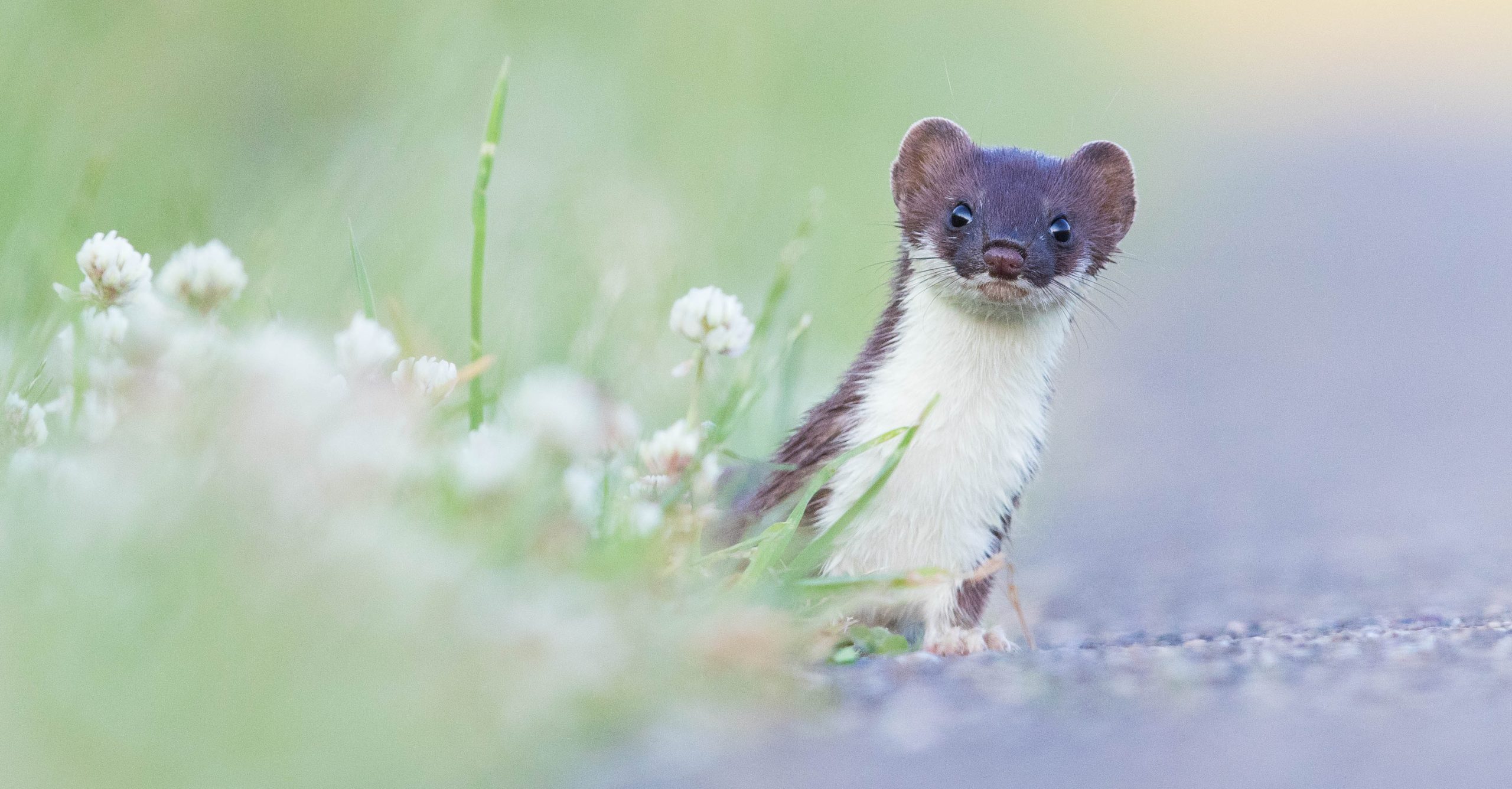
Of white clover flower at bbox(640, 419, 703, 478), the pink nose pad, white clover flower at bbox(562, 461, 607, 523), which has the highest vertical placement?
the pink nose pad

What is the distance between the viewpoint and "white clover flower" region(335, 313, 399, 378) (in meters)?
2.91

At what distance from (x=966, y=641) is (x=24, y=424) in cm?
197

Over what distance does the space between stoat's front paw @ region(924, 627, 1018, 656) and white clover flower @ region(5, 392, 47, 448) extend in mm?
1836

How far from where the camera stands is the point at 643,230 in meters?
6.66

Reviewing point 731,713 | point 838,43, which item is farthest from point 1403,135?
point 731,713

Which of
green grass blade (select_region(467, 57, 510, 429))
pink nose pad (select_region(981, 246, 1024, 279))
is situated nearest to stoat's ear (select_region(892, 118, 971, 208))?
pink nose pad (select_region(981, 246, 1024, 279))

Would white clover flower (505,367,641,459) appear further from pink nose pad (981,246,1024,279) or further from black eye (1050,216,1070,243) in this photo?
black eye (1050,216,1070,243)

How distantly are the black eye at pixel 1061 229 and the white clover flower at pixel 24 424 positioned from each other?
231 cm

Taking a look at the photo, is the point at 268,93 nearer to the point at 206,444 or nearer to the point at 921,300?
the point at 921,300

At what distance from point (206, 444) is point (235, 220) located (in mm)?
4115

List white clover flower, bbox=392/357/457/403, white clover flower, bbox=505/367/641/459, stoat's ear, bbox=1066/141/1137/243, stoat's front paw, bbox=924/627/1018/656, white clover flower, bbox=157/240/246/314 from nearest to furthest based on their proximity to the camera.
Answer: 1. white clover flower, bbox=505/367/641/459
2. white clover flower, bbox=157/240/246/314
3. white clover flower, bbox=392/357/457/403
4. stoat's front paw, bbox=924/627/1018/656
5. stoat's ear, bbox=1066/141/1137/243

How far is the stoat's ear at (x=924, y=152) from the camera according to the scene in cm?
396

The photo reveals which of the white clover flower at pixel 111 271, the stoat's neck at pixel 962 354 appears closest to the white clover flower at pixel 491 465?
the white clover flower at pixel 111 271

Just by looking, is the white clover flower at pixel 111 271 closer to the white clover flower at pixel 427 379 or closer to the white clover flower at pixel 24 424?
the white clover flower at pixel 24 424
